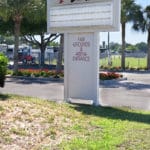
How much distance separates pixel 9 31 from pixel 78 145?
1398 inches

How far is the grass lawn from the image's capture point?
742 centimetres

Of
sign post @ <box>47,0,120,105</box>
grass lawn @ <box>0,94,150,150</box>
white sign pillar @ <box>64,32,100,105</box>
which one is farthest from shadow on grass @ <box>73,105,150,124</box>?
sign post @ <box>47,0,120,105</box>

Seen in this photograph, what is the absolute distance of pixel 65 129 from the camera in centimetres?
857

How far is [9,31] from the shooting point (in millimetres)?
41969

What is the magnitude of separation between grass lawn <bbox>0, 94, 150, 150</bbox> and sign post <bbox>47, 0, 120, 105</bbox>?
258cm

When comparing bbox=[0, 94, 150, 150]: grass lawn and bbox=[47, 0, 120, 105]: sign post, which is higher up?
bbox=[47, 0, 120, 105]: sign post

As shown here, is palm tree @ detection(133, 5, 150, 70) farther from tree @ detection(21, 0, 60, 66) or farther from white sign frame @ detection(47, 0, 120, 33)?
white sign frame @ detection(47, 0, 120, 33)

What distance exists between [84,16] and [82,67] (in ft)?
5.10

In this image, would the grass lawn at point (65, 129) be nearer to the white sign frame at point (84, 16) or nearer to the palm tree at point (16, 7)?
the white sign frame at point (84, 16)

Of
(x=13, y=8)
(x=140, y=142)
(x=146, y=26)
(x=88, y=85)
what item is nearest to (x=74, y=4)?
(x=88, y=85)

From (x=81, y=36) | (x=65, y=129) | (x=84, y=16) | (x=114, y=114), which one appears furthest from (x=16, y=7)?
(x=65, y=129)

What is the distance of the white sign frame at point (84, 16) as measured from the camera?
1277 cm

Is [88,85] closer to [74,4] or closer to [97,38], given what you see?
[97,38]

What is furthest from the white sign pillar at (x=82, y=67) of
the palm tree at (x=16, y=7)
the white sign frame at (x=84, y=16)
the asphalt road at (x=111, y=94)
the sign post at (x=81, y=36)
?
the palm tree at (x=16, y=7)
